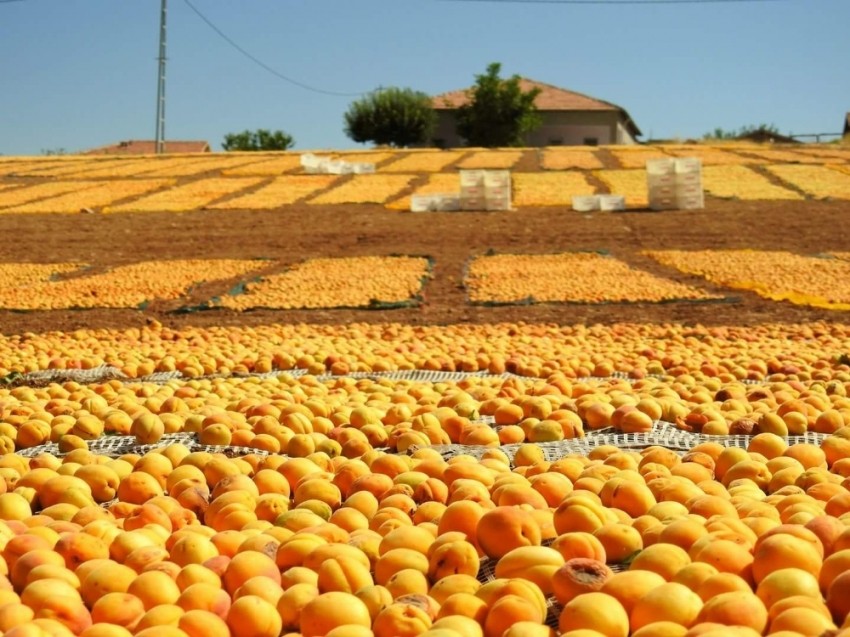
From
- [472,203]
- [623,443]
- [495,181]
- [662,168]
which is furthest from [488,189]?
[623,443]

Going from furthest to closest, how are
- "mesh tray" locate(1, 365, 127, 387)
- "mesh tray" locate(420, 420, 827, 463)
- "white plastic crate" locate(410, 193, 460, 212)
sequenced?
"white plastic crate" locate(410, 193, 460, 212), "mesh tray" locate(1, 365, 127, 387), "mesh tray" locate(420, 420, 827, 463)

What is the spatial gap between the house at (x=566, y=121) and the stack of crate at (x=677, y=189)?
1428 inches

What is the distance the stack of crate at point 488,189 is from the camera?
22.6 m

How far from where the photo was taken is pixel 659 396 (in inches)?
197

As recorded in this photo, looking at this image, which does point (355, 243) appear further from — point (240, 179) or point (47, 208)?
point (240, 179)

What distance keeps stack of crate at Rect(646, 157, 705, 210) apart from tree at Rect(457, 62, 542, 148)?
107 ft

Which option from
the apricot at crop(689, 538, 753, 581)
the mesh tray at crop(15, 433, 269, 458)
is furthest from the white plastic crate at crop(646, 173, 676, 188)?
the apricot at crop(689, 538, 753, 581)

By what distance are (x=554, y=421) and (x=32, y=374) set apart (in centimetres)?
465

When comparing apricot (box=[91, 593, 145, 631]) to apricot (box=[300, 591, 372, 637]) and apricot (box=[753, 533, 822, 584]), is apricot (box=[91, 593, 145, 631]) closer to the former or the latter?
apricot (box=[300, 591, 372, 637])

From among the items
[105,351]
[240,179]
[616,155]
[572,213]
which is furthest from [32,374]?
[616,155]

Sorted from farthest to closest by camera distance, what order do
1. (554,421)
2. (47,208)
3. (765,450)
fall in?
(47,208) → (554,421) → (765,450)

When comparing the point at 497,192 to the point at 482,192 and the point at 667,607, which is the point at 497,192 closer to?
the point at 482,192

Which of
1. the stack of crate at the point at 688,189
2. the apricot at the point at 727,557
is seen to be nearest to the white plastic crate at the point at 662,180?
the stack of crate at the point at 688,189

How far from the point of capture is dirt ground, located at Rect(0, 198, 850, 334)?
444 inches
